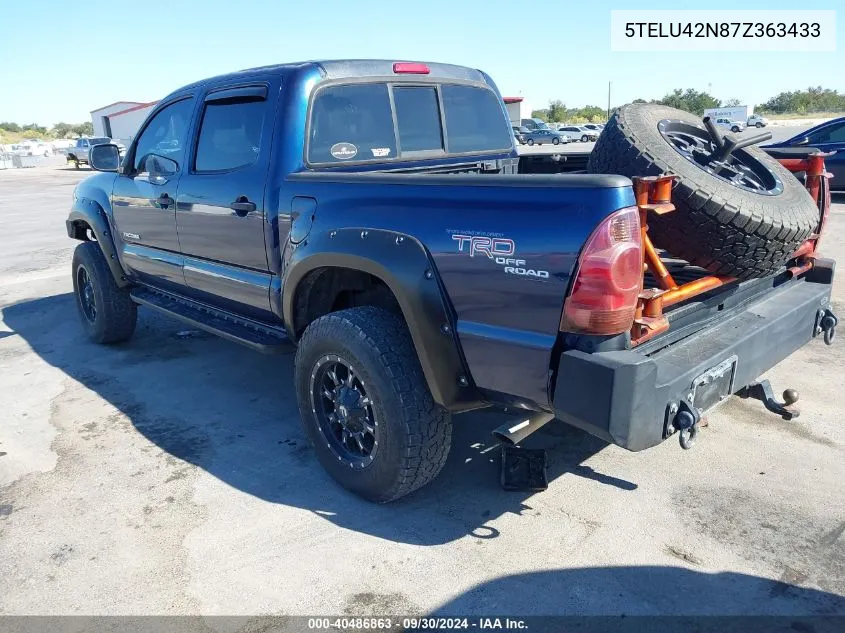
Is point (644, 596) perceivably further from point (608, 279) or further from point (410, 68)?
point (410, 68)

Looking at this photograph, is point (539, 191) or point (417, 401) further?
point (417, 401)

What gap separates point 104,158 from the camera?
491cm

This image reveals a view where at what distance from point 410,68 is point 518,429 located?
7.61 ft

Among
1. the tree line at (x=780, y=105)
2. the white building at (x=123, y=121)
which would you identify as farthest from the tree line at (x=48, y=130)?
the tree line at (x=780, y=105)

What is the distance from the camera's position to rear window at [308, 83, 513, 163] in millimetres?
3494

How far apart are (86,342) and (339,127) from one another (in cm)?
352

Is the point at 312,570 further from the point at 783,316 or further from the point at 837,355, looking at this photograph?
the point at 837,355

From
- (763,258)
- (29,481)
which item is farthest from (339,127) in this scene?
(29,481)

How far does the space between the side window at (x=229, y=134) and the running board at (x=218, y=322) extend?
912 millimetres

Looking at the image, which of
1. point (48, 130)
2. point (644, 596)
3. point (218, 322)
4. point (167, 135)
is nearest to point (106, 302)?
point (167, 135)

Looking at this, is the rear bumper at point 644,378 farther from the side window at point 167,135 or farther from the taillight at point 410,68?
the side window at point 167,135

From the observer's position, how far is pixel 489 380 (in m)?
2.55

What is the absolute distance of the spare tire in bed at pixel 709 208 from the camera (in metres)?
2.53

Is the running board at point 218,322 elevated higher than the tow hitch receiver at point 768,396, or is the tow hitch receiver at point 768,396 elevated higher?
the running board at point 218,322
